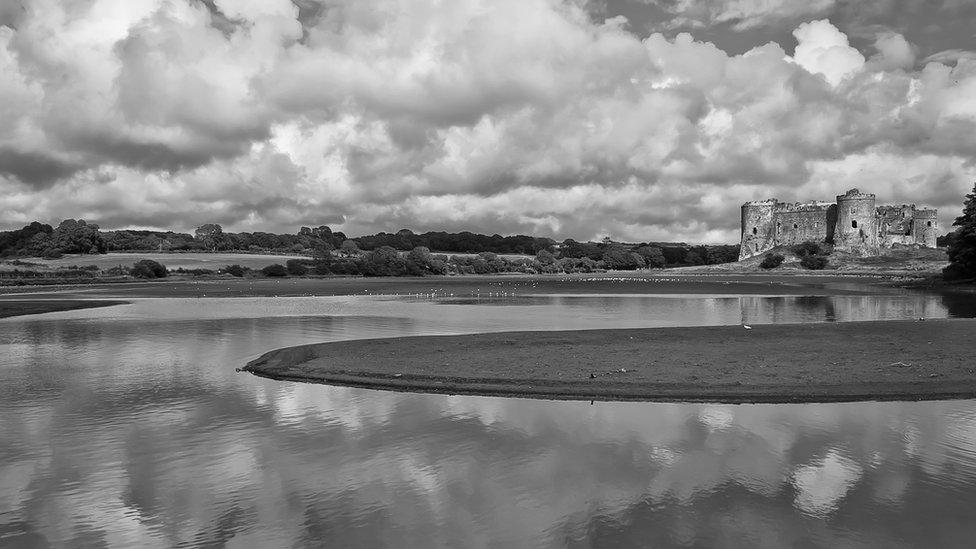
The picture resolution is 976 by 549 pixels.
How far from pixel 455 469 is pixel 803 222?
427 feet

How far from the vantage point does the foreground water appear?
9.70 meters

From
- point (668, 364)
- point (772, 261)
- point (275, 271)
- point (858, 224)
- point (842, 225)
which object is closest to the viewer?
point (668, 364)

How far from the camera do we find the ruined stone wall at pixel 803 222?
12469 centimetres

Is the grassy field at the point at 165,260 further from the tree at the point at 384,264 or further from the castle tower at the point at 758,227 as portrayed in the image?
the castle tower at the point at 758,227

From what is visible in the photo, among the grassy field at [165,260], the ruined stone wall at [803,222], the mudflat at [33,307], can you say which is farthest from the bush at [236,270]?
the ruined stone wall at [803,222]

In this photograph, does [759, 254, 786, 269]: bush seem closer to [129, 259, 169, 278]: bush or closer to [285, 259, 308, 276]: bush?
[285, 259, 308, 276]: bush

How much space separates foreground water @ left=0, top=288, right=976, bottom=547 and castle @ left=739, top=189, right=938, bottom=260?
11310 cm

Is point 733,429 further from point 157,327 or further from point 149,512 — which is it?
point 157,327

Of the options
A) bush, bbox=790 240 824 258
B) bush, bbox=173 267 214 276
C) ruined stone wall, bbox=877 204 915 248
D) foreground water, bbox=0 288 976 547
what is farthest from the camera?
bush, bbox=173 267 214 276

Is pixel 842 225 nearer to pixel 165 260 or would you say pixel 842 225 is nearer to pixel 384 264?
pixel 384 264

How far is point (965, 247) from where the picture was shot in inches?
2702

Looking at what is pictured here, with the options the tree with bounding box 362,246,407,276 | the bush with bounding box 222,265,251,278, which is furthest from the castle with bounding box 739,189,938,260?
the bush with bounding box 222,265,251,278

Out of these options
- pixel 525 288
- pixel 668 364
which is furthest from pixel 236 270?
pixel 668 364

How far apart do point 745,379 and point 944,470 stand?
21.3 ft
